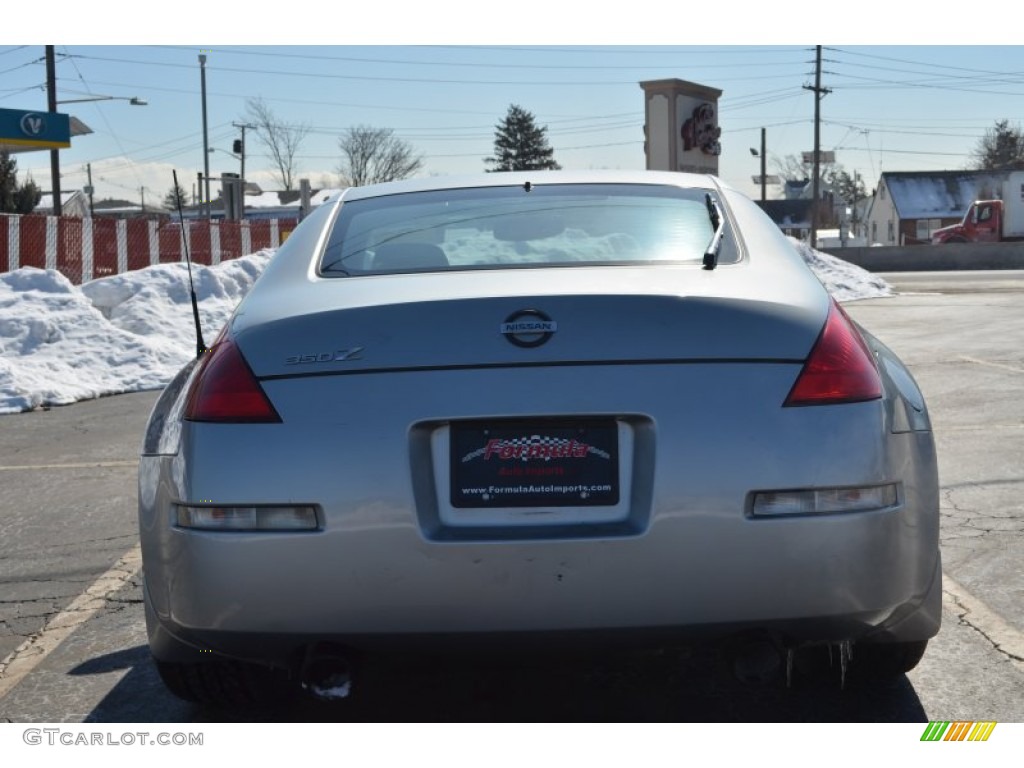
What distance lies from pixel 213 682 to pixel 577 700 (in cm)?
94

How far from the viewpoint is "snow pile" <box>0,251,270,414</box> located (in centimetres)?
1138

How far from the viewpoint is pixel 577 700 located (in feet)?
11.1

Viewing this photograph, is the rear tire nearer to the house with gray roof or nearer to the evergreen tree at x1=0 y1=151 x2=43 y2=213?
the evergreen tree at x1=0 y1=151 x2=43 y2=213

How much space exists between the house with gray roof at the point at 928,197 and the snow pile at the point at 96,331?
83366 millimetres

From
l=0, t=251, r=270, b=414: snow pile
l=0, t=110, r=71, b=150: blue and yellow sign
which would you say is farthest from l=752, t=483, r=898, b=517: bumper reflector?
l=0, t=110, r=71, b=150: blue and yellow sign

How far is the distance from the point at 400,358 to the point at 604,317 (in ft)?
1.49

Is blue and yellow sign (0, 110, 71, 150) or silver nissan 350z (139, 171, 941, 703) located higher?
blue and yellow sign (0, 110, 71, 150)

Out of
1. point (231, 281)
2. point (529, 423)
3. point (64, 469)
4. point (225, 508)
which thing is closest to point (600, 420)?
point (529, 423)

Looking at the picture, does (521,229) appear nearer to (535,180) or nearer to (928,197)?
(535,180)

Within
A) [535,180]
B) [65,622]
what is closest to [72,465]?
[65,622]

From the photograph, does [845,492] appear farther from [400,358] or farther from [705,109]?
[705,109]

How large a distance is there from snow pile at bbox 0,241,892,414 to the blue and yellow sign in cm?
1977

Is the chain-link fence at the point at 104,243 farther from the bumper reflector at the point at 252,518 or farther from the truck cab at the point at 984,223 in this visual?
the truck cab at the point at 984,223
